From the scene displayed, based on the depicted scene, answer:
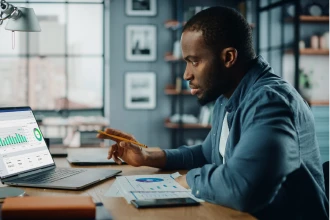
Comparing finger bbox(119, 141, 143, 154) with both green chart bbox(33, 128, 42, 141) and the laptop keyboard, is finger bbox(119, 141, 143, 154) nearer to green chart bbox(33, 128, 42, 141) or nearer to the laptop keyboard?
the laptop keyboard

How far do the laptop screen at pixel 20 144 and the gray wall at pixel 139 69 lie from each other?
4.23m

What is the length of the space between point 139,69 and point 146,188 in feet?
15.7

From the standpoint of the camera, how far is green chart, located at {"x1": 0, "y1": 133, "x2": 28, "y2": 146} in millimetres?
1648

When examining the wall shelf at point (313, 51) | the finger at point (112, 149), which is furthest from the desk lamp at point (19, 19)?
the wall shelf at point (313, 51)

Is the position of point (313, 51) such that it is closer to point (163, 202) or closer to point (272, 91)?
point (272, 91)

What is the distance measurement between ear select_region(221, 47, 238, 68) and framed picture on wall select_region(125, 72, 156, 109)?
4.64m

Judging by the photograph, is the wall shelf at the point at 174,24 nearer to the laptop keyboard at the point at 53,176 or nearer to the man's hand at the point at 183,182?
the laptop keyboard at the point at 53,176

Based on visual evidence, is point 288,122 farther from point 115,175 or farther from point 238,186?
point 115,175

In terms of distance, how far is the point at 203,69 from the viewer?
1.56 m

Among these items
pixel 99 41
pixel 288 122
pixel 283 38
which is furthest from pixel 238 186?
pixel 99 41

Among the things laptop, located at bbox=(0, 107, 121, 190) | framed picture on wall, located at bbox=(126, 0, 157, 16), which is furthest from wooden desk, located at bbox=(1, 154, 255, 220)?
framed picture on wall, located at bbox=(126, 0, 157, 16)

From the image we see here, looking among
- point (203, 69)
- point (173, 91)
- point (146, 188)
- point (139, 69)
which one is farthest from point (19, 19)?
point (139, 69)

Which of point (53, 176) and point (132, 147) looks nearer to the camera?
point (53, 176)

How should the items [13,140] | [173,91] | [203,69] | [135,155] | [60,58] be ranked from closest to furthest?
[203,69], [13,140], [135,155], [173,91], [60,58]
